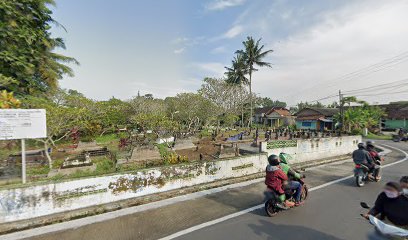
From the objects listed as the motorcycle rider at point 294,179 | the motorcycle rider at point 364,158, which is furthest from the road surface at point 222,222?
the motorcycle rider at point 364,158

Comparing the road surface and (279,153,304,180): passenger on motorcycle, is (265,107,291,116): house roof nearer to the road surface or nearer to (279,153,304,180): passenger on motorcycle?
the road surface

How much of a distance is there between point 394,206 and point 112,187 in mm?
5760

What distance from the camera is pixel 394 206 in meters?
2.97

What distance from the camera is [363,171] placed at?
7.04 meters

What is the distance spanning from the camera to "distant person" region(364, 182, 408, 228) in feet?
9.39

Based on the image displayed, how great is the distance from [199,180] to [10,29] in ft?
36.9

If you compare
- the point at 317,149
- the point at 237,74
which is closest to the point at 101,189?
the point at 317,149

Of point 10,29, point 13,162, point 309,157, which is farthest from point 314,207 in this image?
point 10,29

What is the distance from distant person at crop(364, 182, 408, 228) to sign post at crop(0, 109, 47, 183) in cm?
723

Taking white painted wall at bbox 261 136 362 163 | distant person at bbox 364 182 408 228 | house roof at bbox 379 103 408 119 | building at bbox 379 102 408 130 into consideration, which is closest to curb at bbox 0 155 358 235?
white painted wall at bbox 261 136 362 163

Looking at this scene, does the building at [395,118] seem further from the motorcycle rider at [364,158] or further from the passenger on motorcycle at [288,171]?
the passenger on motorcycle at [288,171]

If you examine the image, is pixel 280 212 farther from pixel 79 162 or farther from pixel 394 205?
pixel 79 162

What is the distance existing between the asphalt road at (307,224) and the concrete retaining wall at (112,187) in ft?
7.66

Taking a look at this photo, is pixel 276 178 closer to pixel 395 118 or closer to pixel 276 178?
pixel 276 178
